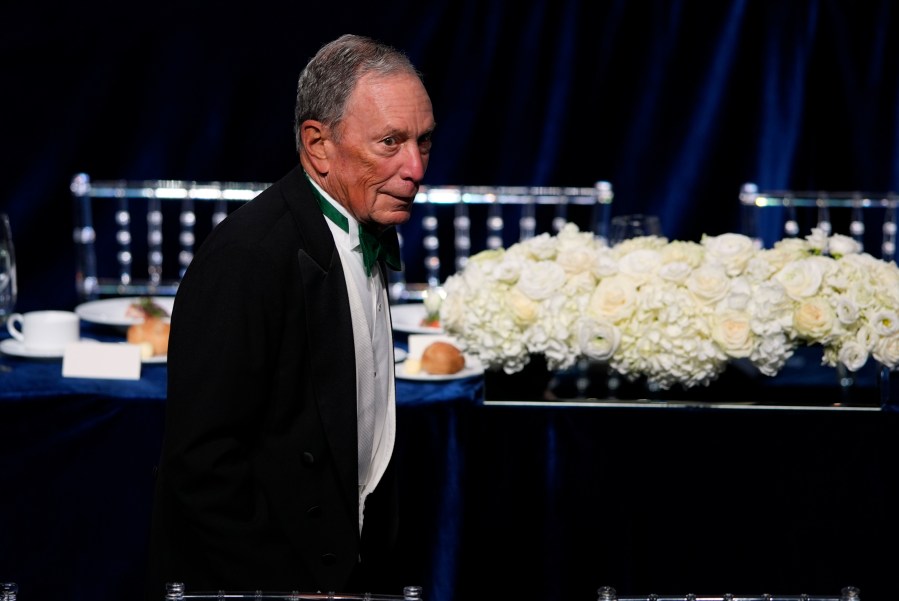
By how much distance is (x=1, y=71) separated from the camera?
4.29 m

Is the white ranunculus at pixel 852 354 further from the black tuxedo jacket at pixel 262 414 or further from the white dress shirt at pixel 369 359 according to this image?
the black tuxedo jacket at pixel 262 414

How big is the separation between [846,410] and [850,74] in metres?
2.47

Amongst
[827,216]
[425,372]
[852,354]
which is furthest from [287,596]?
[827,216]

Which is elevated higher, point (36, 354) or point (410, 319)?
point (410, 319)

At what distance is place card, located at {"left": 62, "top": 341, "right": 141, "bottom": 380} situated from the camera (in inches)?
102

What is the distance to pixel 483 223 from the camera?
179 inches

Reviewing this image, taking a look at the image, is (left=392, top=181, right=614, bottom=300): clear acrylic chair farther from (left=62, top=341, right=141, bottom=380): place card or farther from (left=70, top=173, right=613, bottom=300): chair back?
(left=62, top=341, right=141, bottom=380): place card

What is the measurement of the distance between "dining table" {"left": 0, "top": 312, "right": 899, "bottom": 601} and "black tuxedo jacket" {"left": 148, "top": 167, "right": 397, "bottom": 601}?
0.81 metres

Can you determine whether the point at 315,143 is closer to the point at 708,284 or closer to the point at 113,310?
the point at 708,284

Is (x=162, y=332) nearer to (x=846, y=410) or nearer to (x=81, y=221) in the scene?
(x=81, y=221)

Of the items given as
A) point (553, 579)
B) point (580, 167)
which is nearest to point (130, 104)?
point (580, 167)

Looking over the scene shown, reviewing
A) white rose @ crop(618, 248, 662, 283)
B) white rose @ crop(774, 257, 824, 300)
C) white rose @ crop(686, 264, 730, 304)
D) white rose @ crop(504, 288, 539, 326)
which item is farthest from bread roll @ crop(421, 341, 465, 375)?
white rose @ crop(774, 257, 824, 300)

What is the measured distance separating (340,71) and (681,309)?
34.4 inches

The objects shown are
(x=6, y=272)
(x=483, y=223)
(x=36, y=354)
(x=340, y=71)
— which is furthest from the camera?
(x=483, y=223)
